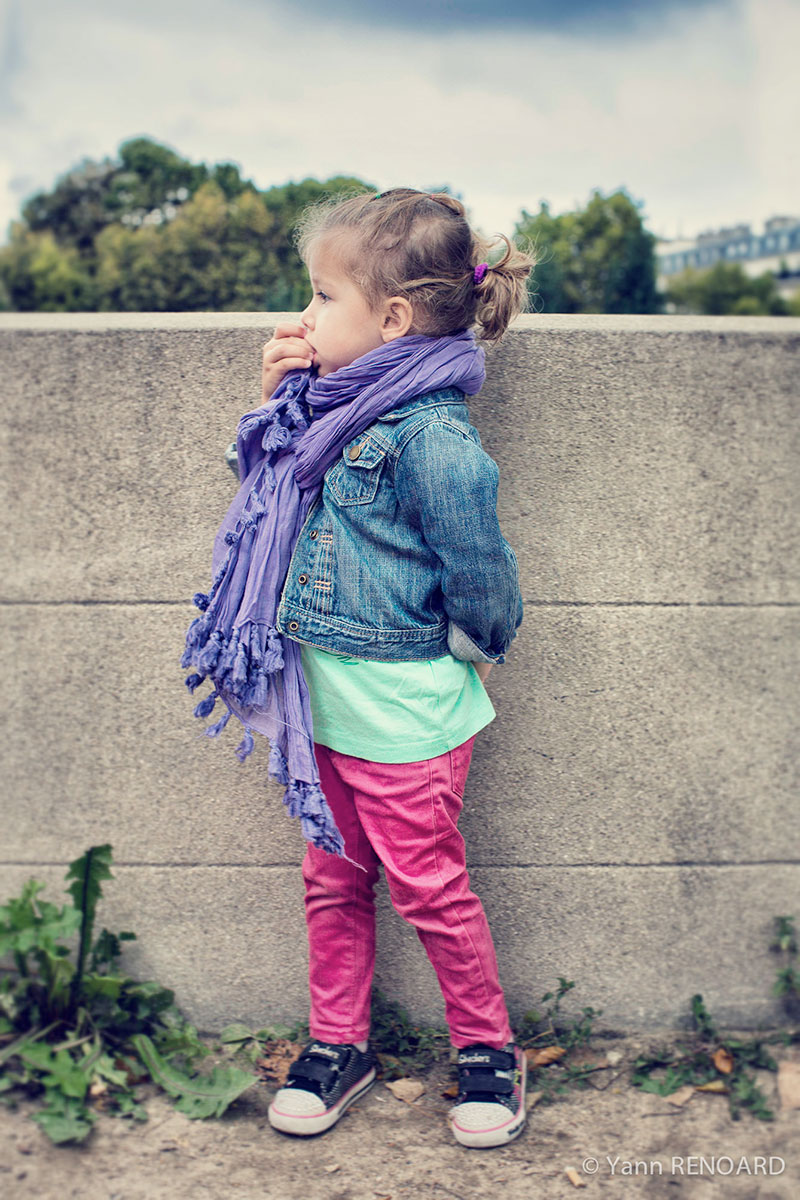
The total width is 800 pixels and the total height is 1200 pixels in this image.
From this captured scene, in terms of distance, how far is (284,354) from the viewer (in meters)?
1.98

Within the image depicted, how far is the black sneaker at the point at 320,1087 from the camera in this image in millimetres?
2080

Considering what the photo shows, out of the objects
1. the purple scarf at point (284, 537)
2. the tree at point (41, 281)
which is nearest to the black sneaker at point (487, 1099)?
the purple scarf at point (284, 537)

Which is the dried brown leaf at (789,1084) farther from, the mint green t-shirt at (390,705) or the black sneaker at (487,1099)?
the mint green t-shirt at (390,705)

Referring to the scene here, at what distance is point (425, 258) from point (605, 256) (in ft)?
130

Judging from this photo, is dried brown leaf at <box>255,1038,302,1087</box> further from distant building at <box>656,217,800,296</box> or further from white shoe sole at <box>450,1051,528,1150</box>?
distant building at <box>656,217,800,296</box>

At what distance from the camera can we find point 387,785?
1.94 metres

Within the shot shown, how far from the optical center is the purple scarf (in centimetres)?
185

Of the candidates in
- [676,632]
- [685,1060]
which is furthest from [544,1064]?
[676,632]

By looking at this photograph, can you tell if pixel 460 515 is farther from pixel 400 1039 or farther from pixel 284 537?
pixel 400 1039

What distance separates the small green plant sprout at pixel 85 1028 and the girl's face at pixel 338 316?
4.29 ft

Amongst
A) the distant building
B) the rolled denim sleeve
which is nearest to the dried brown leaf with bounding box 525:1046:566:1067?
the rolled denim sleeve

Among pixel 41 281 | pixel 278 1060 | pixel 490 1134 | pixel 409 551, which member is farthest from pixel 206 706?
pixel 41 281

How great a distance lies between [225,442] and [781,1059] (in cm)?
204

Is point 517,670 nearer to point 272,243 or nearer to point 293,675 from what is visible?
point 293,675
